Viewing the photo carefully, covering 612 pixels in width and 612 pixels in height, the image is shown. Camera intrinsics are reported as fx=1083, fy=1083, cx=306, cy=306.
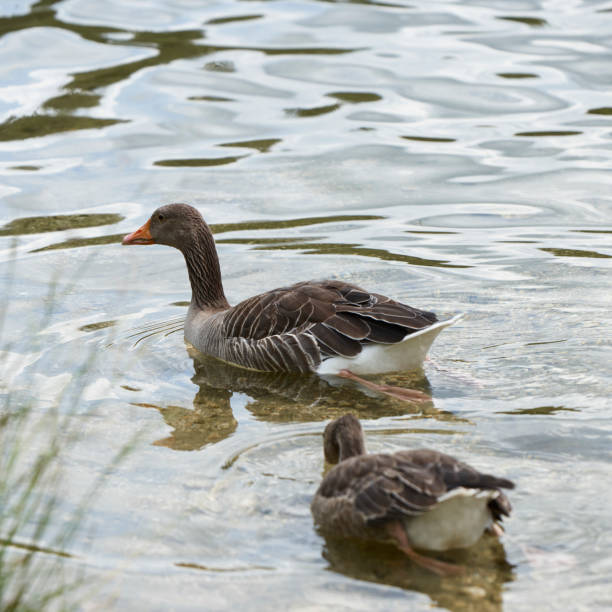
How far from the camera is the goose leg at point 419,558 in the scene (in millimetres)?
6465

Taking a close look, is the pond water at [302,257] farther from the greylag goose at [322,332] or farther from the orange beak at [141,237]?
the orange beak at [141,237]

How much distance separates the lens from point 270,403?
32.1 ft

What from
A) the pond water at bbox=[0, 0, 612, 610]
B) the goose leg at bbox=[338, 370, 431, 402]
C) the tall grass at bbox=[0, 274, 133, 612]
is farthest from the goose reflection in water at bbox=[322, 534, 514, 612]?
the goose leg at bbox=[338, 370, 431, 402]

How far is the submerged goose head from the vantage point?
742 centimetres

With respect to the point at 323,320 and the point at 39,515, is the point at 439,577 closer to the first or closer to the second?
the point at 39,515

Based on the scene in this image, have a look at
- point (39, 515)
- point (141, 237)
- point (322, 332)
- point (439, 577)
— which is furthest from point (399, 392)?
point (141, 237)

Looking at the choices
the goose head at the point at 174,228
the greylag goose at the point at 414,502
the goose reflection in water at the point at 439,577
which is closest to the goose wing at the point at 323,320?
the goose head at the point at 174,228

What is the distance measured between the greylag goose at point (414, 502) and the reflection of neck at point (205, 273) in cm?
508

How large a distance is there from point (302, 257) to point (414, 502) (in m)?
7.29

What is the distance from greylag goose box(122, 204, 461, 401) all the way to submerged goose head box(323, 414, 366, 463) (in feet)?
6.53

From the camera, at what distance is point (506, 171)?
16.2 meters

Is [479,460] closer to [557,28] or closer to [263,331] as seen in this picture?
[263,331]

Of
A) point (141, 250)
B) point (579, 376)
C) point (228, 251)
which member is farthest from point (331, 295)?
point (141, 250)

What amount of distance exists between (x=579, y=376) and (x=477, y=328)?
1580 millimetres
